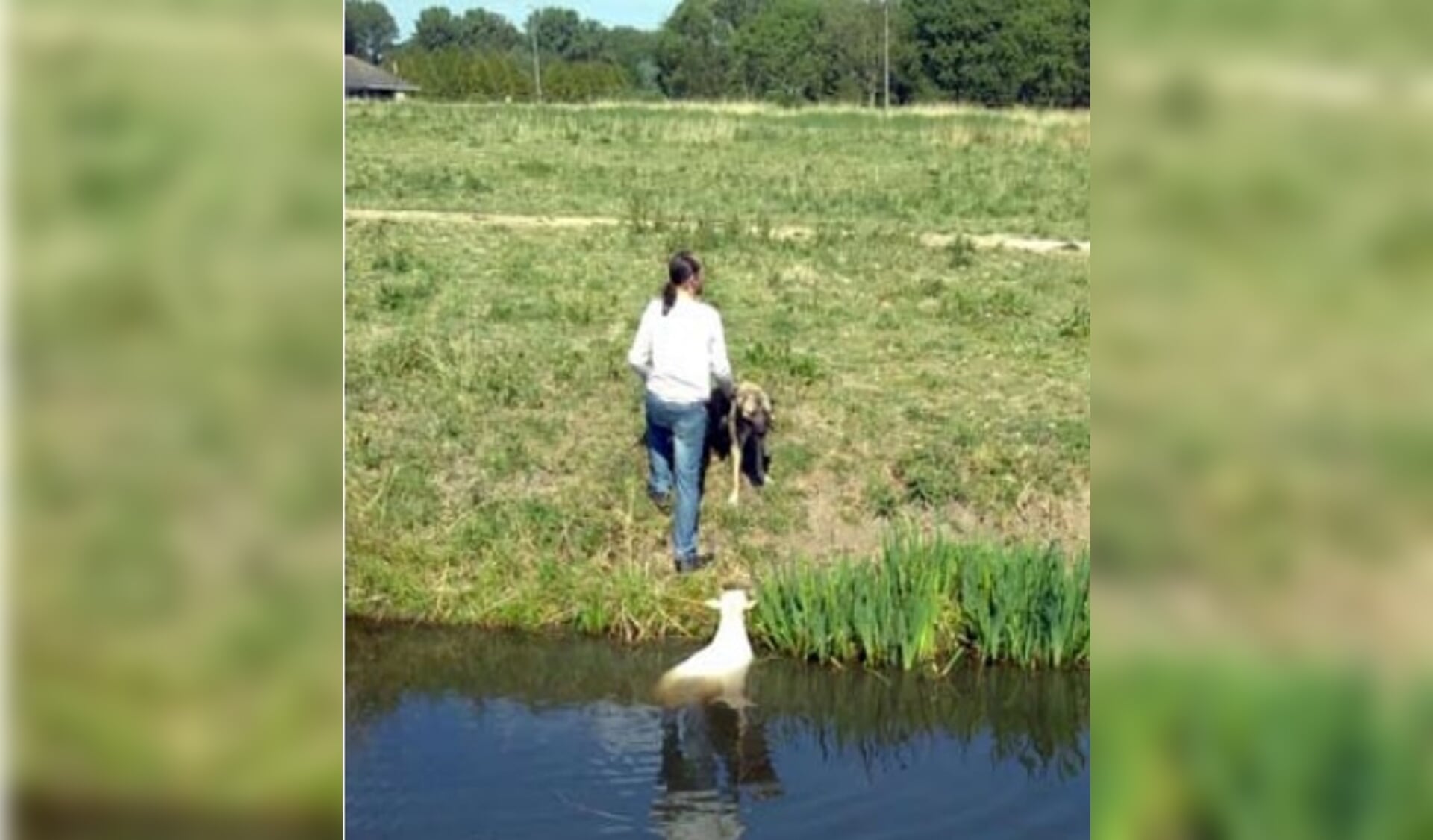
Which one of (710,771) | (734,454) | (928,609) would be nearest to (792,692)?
(928,609)

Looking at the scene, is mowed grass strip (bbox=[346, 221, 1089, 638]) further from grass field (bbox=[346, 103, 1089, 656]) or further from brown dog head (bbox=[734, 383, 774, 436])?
brown dog head (bbox=[734, 383, 774, 436])

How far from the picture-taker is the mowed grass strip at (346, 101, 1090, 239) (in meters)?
20.2

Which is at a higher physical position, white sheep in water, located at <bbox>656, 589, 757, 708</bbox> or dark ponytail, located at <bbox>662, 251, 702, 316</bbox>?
dark ponytail, located at <bbox>662, 251, 702, 316</bbox>

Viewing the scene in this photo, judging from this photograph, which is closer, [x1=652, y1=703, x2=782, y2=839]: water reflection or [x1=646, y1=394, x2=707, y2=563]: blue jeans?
[x1=652, y1=703, x2=782, y2=839]: water reflection

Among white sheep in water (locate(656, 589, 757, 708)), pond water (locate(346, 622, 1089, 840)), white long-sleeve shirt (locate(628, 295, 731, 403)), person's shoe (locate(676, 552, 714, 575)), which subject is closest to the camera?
pond water (locate(346, 622, 1089, 840))

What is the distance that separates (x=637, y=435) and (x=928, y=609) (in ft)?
10.4

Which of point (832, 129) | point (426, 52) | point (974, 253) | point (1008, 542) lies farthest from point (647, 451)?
point (426, 52)

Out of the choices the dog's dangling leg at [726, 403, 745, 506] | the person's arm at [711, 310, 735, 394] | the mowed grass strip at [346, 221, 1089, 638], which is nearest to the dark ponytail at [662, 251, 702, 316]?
the person's arm at [711, 310, 735, 394]

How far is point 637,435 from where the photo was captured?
10336mm

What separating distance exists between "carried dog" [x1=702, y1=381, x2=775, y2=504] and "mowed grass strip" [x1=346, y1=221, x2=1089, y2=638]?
12cm

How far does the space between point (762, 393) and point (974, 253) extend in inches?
294

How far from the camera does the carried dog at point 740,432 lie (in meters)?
9.38

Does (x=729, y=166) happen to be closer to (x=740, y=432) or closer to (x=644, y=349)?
(x=740, y=432)
